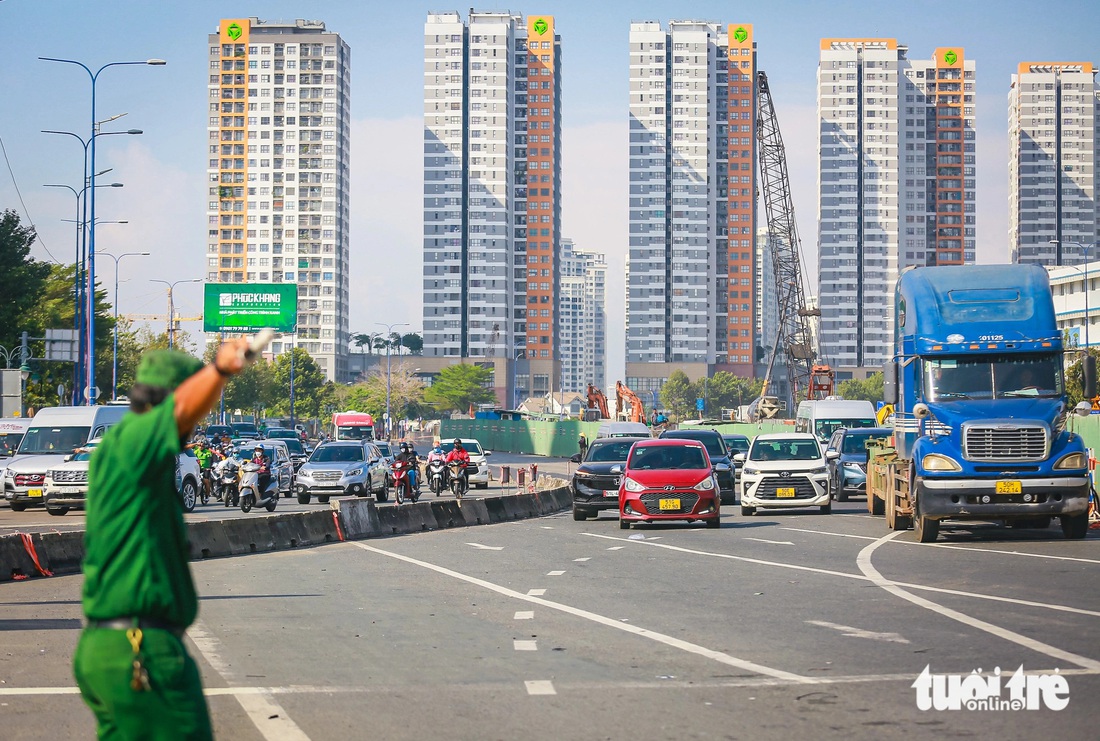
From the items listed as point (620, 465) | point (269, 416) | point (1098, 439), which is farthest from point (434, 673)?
point (269, 416)

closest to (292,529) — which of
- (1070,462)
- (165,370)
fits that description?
(1070,462)

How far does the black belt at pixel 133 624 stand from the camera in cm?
454

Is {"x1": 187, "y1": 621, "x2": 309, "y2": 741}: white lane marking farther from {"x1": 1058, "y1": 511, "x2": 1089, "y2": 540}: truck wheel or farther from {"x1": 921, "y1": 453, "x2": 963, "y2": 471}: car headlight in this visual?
{"x1": 1058, "y1": 511, "x2": 1089, "y2": 540}: truck wheel

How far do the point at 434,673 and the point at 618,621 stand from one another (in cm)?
307

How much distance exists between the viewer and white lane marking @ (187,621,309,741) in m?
7.57

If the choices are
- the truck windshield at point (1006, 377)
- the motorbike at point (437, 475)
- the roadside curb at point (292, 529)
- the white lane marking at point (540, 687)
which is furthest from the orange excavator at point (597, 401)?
the white lane marking at point (540, 687)

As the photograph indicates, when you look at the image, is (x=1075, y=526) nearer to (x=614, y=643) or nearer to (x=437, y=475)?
(x=614, y=643)

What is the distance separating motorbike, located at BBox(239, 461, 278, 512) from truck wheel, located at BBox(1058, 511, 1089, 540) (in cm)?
1913

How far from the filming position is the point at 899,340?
22.9 meters

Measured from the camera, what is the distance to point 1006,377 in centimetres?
2075

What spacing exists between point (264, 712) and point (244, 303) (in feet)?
186

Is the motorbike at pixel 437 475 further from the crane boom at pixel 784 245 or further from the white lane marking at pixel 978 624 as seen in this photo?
the crane boom at pixel 784 245

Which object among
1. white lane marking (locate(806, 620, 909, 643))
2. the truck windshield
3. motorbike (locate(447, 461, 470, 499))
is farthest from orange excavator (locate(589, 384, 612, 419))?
white lane marking (locate(806, 620, 909, 643))

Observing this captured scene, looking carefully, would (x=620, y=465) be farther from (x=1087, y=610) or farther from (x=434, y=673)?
(x=434, y=673)
